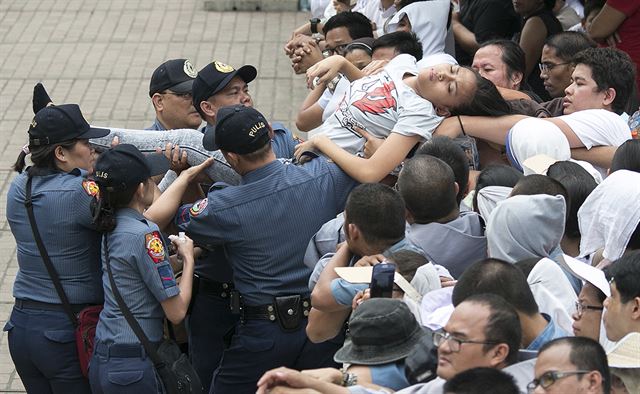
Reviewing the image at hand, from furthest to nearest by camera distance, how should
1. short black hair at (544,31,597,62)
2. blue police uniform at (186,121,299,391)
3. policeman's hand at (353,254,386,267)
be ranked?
short black hair at (544,31,597,62) → blue police uniform at (186,121,299,391) → policeman's hand at (353,254,386,267)

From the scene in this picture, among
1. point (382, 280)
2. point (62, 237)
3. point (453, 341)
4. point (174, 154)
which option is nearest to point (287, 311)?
point (174, 154)

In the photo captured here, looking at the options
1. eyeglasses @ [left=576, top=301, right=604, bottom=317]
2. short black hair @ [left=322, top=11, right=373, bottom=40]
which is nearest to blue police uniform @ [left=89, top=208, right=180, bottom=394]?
eyeglasses @ [left=576, top=301, right=604, bottom=317]

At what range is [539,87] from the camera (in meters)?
7.59

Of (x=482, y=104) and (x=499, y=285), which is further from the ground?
(x=499, y=285)

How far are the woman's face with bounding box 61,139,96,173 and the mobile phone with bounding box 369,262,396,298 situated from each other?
187 centimetres

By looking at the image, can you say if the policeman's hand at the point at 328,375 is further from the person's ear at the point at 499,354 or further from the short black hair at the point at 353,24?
the short black hair at the point at 353,24

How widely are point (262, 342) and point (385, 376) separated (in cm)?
155

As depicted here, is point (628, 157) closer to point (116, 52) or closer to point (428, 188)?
point (428, 188)

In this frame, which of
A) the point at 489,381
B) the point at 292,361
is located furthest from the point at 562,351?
the point at 292,361

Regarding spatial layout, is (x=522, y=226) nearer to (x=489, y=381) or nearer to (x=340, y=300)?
(x=340, y=300)

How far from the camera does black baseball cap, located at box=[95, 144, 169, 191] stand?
4695mm

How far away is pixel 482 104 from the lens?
5.21m

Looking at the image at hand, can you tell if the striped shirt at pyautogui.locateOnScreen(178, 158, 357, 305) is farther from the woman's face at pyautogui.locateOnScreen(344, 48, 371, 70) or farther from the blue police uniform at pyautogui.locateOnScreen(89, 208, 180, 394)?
the woman's face at pyautogui.locateOnScreen(344, 48, 371, 70)

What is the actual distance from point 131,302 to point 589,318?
1999 mm
